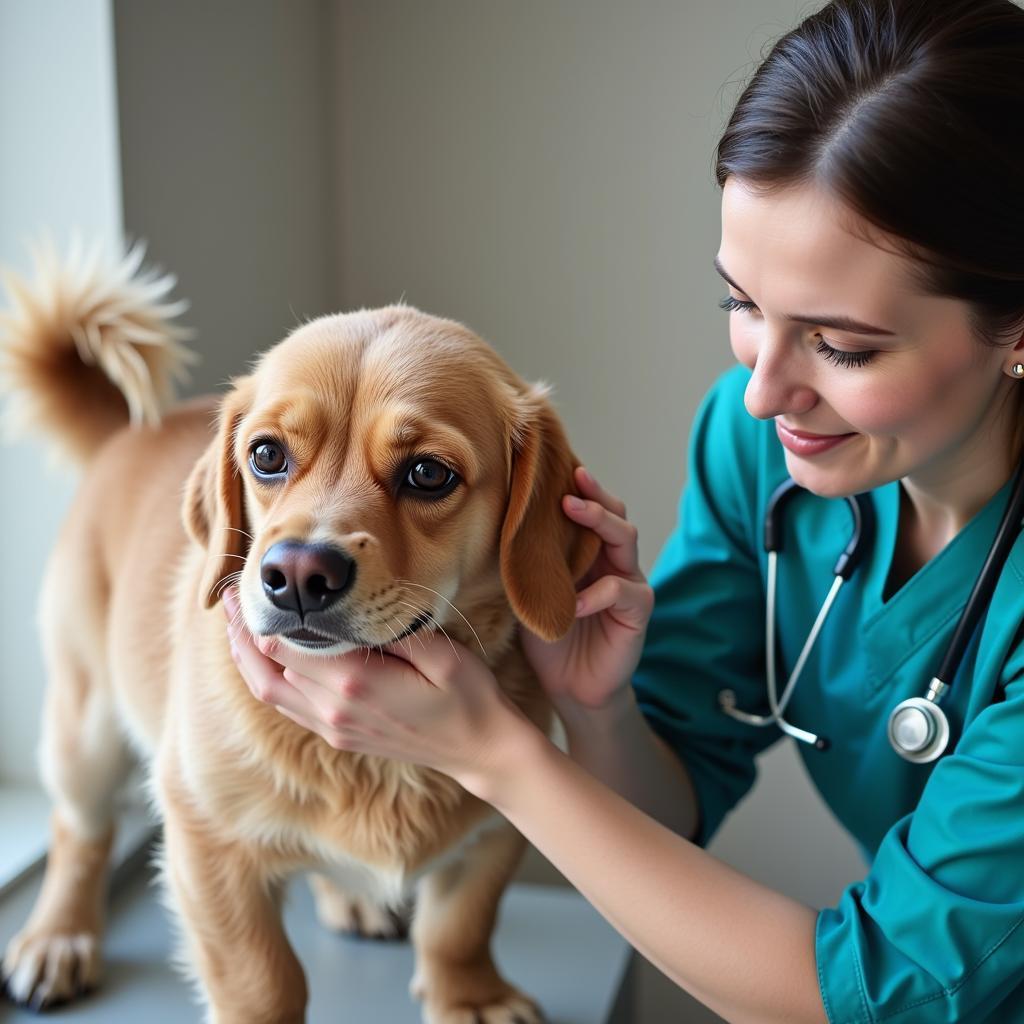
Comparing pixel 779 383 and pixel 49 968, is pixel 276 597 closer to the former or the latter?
pixel 779 383

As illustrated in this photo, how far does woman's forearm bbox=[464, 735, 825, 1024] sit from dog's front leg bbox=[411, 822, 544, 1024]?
26cm

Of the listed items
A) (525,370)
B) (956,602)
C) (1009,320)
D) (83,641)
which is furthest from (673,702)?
(525,370)

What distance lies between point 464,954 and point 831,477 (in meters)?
0.68

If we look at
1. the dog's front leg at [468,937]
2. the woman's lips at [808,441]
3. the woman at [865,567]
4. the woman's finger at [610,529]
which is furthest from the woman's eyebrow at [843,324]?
the dog's front leg at [468,937]

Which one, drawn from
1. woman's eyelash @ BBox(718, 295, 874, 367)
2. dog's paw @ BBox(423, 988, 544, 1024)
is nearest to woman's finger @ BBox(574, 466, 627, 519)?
woman's eyelash @ BBox(718, 295, 874, 367)

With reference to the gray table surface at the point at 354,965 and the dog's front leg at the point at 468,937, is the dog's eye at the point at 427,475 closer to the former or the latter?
the dog's front leg at the point at 468,937

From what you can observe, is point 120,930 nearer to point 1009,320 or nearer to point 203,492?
point 203,492

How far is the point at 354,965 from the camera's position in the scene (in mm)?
1455

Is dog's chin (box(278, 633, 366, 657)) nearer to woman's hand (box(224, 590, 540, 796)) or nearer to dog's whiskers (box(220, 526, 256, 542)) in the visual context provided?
woman's hand (box(224, 590, 540, 796))

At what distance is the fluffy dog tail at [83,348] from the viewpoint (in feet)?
4.57

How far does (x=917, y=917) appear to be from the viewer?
3.01 feet

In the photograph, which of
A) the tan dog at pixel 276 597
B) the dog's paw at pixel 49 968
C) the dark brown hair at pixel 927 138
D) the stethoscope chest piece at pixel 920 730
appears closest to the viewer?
the dark brown hair at pixel 927 138

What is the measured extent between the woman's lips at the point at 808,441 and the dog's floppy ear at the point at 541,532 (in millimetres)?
202

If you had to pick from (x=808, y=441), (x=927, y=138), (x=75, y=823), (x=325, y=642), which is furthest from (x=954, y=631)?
(x=75, y=823)
